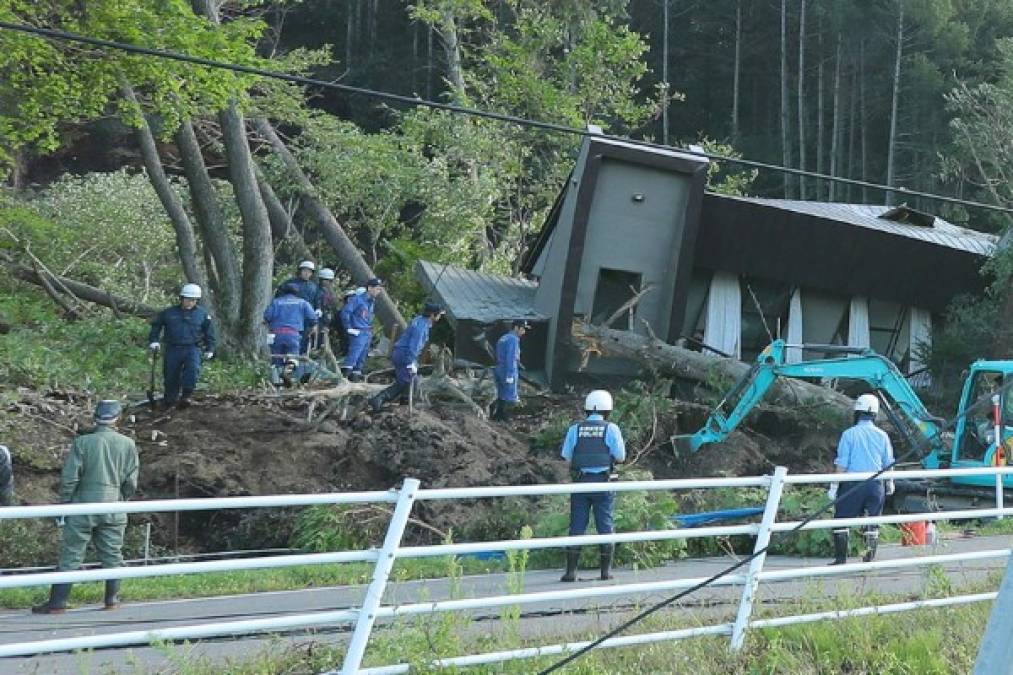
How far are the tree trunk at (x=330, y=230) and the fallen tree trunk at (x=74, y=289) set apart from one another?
479 cm

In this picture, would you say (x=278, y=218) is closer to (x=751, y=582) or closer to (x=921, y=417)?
(x=921, y=417)

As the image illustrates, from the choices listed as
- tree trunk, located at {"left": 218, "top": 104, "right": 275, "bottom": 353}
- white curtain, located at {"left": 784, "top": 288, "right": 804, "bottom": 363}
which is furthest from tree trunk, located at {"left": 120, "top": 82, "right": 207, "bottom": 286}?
white curtain, located at {"left": 784, "top": 288, "right": 804, "bottom": 363}

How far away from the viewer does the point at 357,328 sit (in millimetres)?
20297

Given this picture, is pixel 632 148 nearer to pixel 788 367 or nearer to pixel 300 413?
pixel 788 367

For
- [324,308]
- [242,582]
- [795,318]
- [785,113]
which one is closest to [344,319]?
[324,308]

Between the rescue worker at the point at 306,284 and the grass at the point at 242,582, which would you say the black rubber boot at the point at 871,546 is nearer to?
the grass at the point at 242,582

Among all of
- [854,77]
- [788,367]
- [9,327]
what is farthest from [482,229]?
[854,77]

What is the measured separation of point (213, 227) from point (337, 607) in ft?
53.8

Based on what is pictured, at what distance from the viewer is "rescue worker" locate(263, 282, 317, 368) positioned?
61.6ft

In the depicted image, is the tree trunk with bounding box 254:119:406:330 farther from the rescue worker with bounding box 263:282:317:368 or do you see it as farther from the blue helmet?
the blue helmet

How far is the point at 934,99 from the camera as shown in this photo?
168 ft

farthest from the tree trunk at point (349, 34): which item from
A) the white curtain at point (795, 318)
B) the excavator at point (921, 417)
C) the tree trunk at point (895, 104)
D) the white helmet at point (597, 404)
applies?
the white helmet at point (597, 404)

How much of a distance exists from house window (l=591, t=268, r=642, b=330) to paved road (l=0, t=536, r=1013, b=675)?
1245cm

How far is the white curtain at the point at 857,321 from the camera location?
27766 mm
